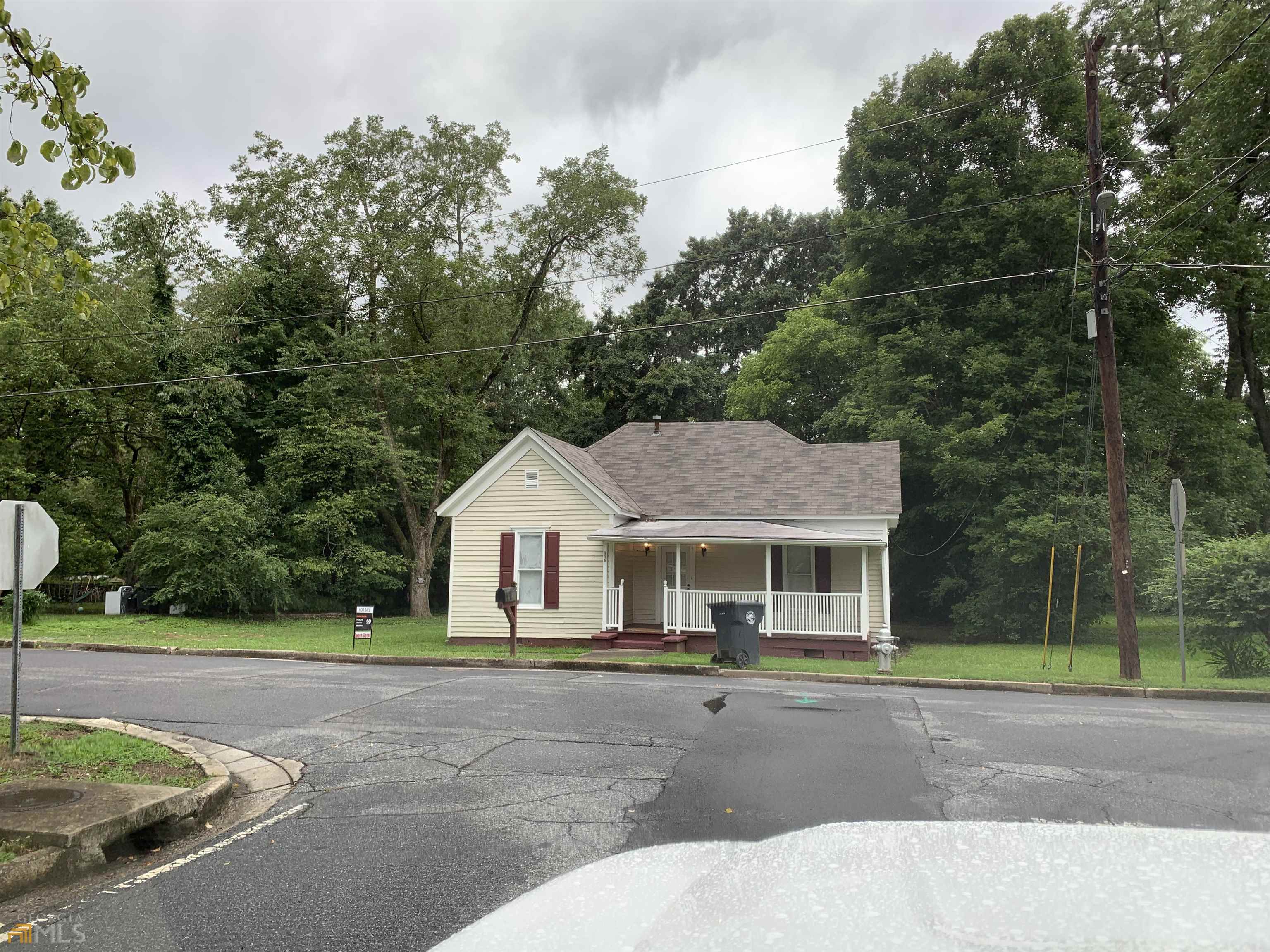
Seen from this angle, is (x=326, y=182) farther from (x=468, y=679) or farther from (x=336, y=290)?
(x=468, y=679)

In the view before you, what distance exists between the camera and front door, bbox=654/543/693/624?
72.7 feet

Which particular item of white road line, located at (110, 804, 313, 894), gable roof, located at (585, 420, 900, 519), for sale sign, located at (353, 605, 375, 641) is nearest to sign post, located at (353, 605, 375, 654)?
for sale sign, located at (353, 605, 375, 641)

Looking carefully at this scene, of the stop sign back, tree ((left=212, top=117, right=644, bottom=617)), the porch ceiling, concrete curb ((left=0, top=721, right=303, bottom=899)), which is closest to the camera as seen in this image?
concrete curb ((left=0, top=721, right=303, bottom=899))

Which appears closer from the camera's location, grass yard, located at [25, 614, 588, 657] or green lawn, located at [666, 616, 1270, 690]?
green lawn, located at [666, 616, 1270, 690]

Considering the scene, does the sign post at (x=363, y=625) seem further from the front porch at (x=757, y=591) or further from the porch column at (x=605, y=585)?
the porch column at (x=605, y=585)

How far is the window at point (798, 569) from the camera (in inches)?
872

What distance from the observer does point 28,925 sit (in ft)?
13.7

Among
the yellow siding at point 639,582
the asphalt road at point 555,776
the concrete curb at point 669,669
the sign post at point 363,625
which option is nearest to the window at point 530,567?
the yellow siding at point 639,582

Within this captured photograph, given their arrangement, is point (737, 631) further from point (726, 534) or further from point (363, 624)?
point (363, 624)

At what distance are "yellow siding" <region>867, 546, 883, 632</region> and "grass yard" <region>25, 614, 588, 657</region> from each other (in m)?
7.11

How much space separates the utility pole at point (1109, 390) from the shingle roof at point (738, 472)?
6263mm

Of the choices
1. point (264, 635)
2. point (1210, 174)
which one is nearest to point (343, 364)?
point (264, 635)

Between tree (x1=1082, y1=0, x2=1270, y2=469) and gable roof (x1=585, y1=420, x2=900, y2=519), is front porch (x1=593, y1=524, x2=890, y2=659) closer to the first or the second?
gable roof (x1=585, y1=420, x2=900, y2=519)

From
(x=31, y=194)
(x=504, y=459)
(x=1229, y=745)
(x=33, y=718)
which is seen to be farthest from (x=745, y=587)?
(x=31, y=194)
